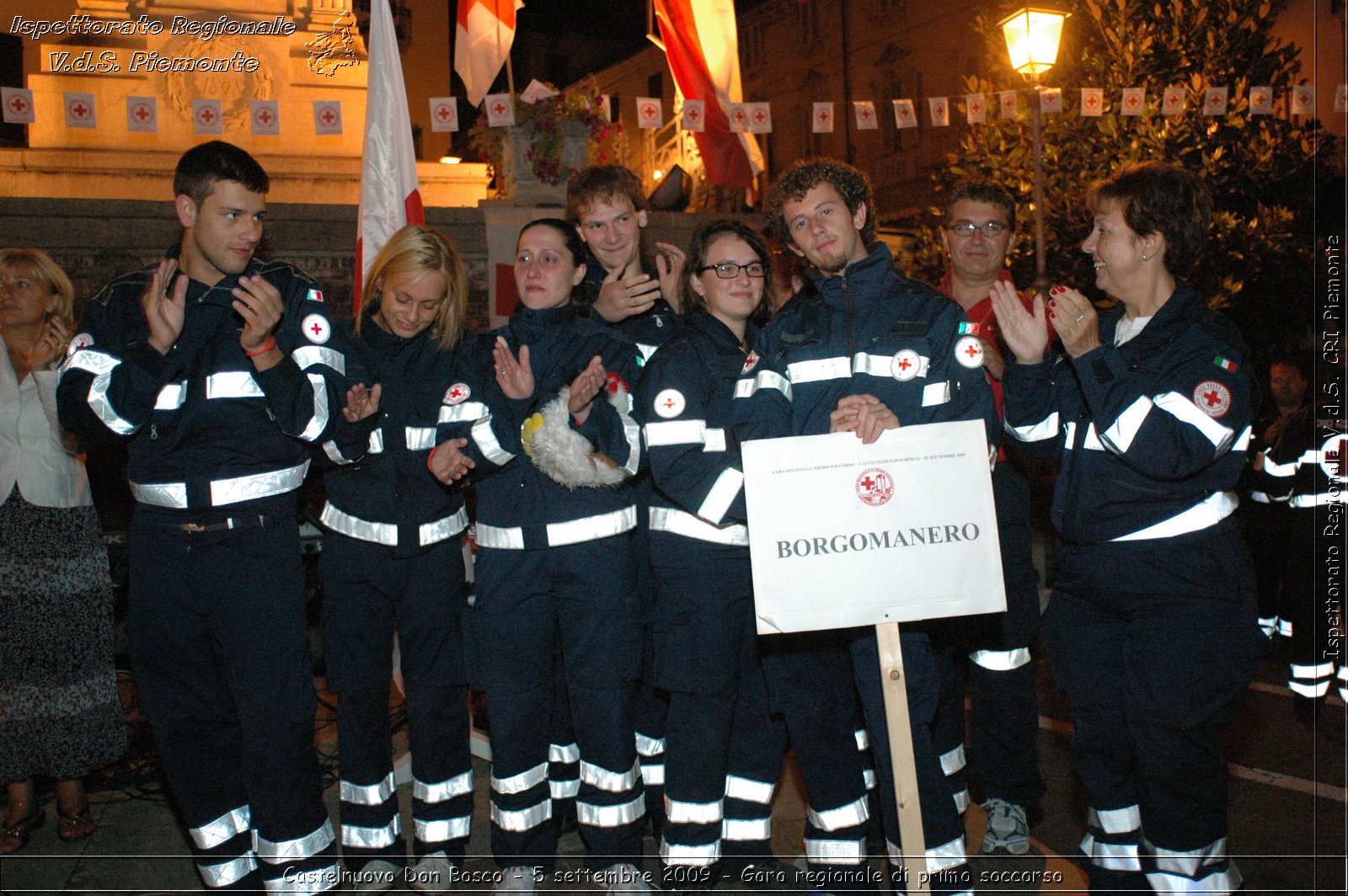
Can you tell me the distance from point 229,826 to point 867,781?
95.5 inches

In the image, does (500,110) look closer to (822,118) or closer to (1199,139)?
(822,118)

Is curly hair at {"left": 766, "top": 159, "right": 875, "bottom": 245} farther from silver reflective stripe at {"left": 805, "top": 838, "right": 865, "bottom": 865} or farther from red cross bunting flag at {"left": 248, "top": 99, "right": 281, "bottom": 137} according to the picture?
red cross bunting flag at {"left": 248, "top": 99, "right": 281, "bottom": 137}

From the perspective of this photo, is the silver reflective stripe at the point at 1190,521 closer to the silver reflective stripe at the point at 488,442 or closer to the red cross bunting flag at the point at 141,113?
the silver reflective stripe at the point at 488,442

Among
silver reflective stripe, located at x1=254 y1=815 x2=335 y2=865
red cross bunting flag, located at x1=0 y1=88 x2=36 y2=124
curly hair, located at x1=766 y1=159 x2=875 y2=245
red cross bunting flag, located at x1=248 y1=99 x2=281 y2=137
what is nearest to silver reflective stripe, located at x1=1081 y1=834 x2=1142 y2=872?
curly hair, located at x1=766 y1=159 x2=875 y2=245

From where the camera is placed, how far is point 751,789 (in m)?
3.92

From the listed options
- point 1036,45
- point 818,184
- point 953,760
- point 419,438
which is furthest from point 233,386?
point 1036,45

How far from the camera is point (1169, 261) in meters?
3.28

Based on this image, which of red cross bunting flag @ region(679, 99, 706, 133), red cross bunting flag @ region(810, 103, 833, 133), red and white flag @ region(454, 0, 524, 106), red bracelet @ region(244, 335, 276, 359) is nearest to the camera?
red bracelet @ region(244, 335, 276, 359)

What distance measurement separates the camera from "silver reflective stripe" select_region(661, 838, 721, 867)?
3.66 metres

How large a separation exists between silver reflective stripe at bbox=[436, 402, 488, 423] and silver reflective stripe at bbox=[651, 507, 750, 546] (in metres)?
0.75

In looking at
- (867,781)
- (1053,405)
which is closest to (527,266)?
(1053,405)

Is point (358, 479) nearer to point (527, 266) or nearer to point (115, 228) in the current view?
point (527, 266)

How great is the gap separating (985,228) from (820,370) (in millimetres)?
1660

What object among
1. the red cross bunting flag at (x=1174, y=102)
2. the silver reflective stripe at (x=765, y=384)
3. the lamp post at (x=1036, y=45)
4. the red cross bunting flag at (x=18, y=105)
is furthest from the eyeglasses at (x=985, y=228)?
the red cross bunting flag at (x=18, y=105)
